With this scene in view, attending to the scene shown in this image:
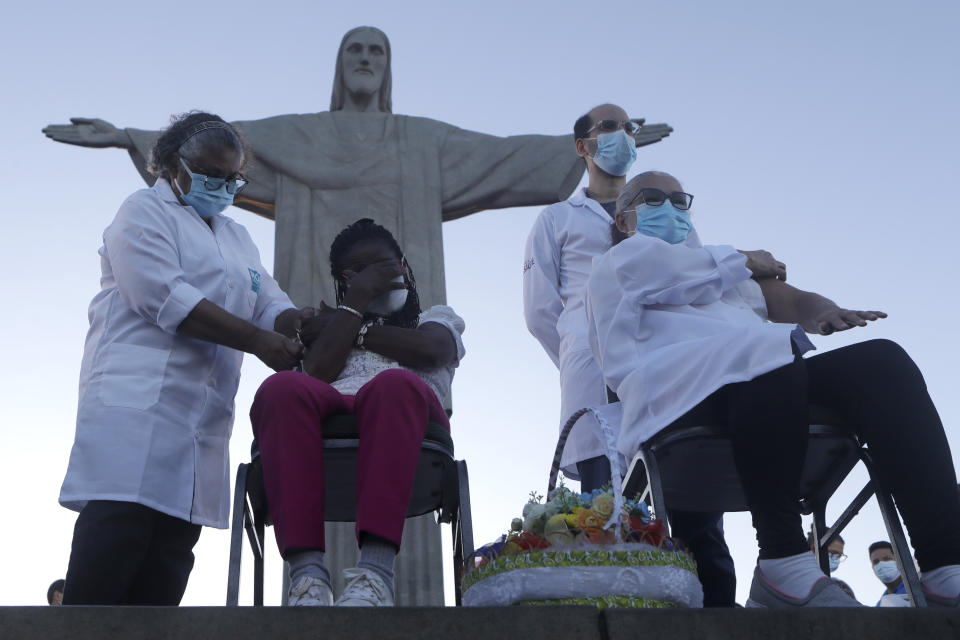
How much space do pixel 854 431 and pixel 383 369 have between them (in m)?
1.32

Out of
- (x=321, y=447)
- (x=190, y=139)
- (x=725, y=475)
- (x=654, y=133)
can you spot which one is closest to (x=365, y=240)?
(x=190, y=139)

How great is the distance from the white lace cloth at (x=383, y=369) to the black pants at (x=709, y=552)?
2.65 feet

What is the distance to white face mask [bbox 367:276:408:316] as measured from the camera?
12.1ft

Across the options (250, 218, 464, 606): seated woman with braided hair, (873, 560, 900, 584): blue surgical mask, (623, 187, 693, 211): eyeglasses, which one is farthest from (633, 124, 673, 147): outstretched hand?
(873, 560, 900, 584): blue surgical mask

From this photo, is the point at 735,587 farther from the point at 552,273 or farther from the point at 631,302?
the point at 552,273

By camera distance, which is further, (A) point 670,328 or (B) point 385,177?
(B) point 385,177

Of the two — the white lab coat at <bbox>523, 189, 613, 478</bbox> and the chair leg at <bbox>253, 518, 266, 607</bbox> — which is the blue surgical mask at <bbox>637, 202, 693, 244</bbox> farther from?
the chair leg at <bbox>253, 518, 266, 607</bbox>

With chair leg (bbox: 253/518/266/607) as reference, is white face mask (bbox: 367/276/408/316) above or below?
above

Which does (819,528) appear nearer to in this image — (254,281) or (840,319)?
(840,319)

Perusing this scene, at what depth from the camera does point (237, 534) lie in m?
3.04

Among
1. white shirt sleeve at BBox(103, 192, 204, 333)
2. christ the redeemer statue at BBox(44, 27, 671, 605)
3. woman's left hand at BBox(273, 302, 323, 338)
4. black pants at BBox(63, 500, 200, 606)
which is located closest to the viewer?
black pants at BBox(63, 500, 200, 606)

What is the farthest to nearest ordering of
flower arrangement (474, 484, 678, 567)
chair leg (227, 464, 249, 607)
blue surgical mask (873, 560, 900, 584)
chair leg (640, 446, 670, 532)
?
1. blue surgical mask (873, 560, 900, 584)
2. chair leg (640, 446, 670, 532)
3. chair leg (227, 464, 249, 607)
4. flower arrangement (474, 484, 678, 567)

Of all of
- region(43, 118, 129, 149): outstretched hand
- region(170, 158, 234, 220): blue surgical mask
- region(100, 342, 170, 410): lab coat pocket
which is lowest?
region(100, 342, 170, 410): lab coat pocket

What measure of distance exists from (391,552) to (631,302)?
3.82 ft
